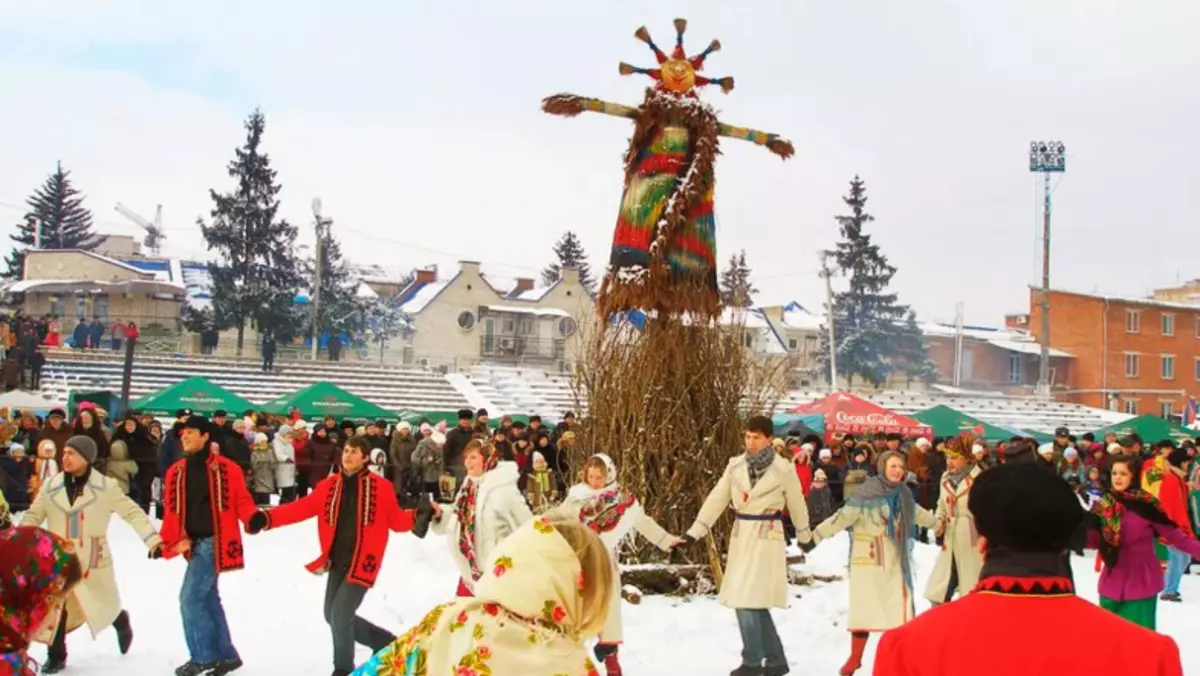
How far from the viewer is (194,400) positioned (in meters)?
20.8

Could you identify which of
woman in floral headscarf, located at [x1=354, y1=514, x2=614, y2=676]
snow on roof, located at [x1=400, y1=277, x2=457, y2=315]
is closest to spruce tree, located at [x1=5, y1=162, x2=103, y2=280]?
snow on roof, located at [x1=400, y1=277, x2=457, y2=315]

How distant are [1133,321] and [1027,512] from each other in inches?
2475

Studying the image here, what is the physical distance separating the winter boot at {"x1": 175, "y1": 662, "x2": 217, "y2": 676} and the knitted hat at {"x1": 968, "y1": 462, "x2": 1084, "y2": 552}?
19.7ft

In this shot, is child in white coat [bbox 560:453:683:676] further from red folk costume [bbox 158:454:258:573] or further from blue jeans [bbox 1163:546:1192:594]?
blue jeans [bbox 1163:546:1192:594]

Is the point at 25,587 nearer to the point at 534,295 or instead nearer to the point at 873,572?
the point at 873,572

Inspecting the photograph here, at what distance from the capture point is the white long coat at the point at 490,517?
7457mm

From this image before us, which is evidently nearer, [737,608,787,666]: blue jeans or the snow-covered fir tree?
[737,608,787,666]: blue jeans

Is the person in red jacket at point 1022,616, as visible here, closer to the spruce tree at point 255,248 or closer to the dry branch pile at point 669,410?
the dry branch pile at point 669,410

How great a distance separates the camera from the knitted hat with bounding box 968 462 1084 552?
110 inches

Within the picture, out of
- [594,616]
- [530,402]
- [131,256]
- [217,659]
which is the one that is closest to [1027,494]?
[594,616]

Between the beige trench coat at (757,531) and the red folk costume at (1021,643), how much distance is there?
528cm

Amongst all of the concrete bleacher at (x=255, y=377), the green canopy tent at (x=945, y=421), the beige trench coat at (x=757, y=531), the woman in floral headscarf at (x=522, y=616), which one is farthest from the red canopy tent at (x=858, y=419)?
the woman in floral headscarf at (x=522, y=616)

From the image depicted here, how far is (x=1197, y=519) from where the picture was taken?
13578mm

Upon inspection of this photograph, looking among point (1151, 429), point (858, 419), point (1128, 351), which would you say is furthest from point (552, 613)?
point (1128, 351)
